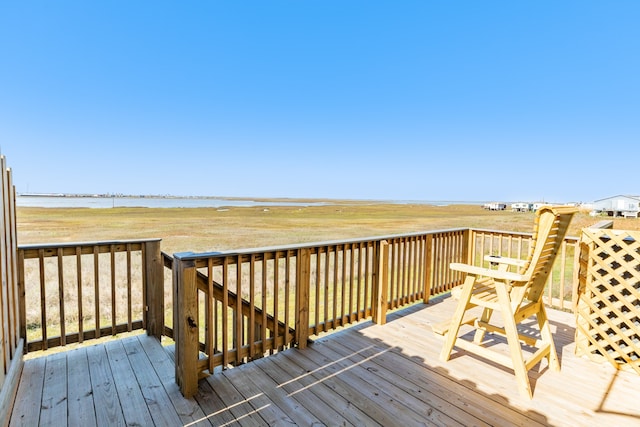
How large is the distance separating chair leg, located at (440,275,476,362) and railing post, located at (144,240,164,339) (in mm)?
2672

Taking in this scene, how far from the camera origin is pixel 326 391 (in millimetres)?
1984

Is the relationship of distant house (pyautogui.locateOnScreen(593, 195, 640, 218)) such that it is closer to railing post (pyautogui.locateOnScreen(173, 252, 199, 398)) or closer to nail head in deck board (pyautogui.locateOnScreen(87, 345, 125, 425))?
railing post (pyautogui.locateOnScreen(173, 252, 199, 398))

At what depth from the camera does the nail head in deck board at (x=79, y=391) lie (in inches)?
66.0

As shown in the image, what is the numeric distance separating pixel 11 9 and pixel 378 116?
15074 mm

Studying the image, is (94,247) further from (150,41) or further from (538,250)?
(150,41)

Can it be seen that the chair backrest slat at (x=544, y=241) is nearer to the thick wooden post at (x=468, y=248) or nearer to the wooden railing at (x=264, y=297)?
the wooden railing at (x=264, y=297)

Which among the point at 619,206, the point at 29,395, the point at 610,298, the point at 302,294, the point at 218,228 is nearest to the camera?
the point at 29,395

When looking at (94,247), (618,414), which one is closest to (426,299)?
(618,414)

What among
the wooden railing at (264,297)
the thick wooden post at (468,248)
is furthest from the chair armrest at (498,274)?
the thick wooden post at (468,248)

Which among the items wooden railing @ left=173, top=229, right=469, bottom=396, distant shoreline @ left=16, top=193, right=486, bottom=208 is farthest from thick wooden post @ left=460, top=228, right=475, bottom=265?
distant shoreline @ left=16, top=193, right=486, bottom=208

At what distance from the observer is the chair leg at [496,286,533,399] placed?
1.95m

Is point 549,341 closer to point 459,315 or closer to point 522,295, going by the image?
point 522,295

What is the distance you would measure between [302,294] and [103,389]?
1.56 m

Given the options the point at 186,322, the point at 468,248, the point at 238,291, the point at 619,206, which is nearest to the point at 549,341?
the point at 468,248
